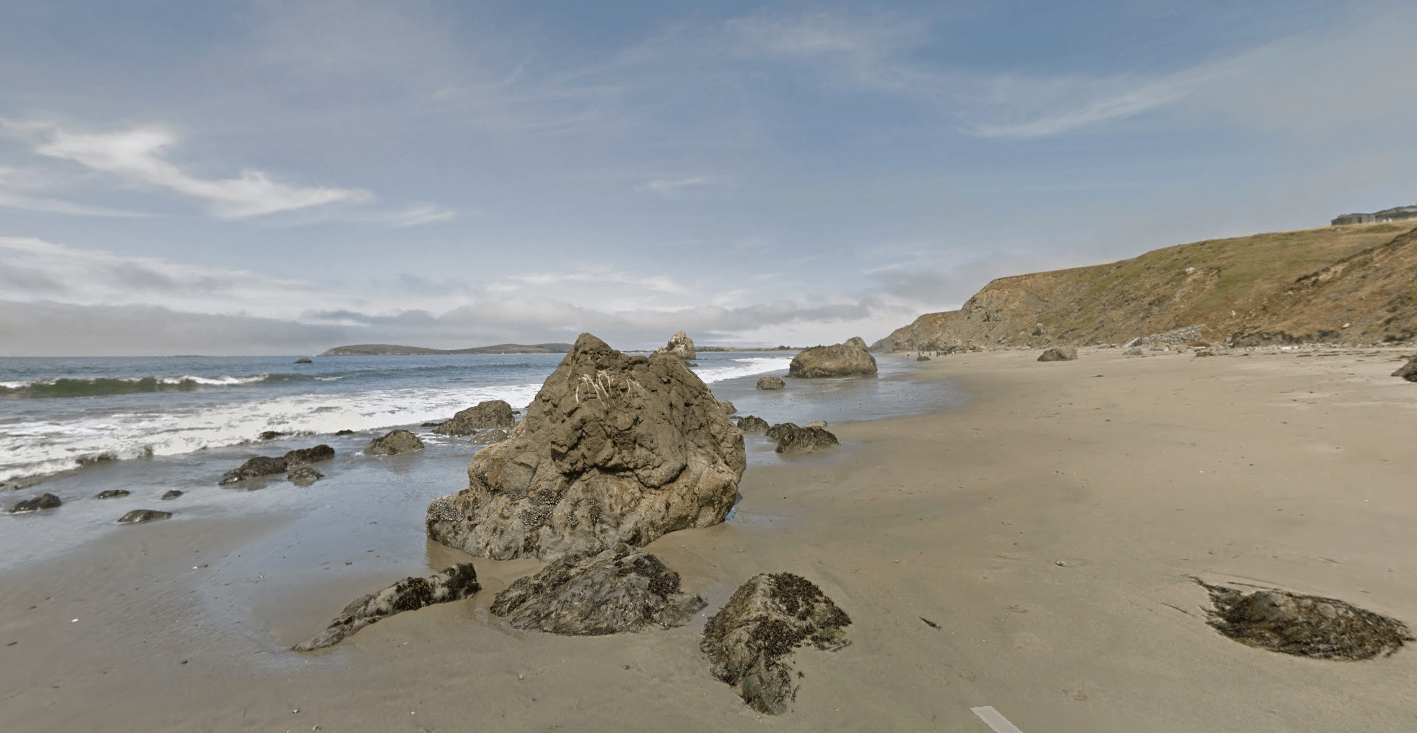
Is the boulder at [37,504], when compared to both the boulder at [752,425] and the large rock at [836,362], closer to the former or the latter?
the boulder at [752,425]

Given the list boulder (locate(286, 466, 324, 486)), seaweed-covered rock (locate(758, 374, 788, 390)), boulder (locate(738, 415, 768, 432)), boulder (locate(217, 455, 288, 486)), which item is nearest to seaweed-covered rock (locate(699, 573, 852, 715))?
boulder (locate(286, 466, 324, 486))

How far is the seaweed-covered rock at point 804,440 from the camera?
11203 mm

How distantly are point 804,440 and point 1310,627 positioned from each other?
313 inches

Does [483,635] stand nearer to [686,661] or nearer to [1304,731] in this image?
[686,661]

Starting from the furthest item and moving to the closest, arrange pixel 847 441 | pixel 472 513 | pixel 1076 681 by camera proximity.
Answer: pixel 847 441
pixel 472 513
pixel 1076 681

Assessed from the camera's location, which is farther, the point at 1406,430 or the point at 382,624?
the point at 1406,430

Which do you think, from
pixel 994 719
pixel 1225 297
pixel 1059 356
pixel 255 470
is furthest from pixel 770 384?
pixel 1225 297

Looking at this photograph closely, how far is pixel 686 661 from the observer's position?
385 centimetres

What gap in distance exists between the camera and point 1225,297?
43.6 meters

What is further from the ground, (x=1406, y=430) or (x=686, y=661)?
(x=1406, y=430)

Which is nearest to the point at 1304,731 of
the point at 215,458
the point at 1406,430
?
the point at 1406,430

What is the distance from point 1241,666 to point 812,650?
2622 mm

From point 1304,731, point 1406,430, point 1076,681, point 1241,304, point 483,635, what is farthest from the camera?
point 1241,304

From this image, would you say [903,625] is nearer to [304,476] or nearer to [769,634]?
[769,634]
